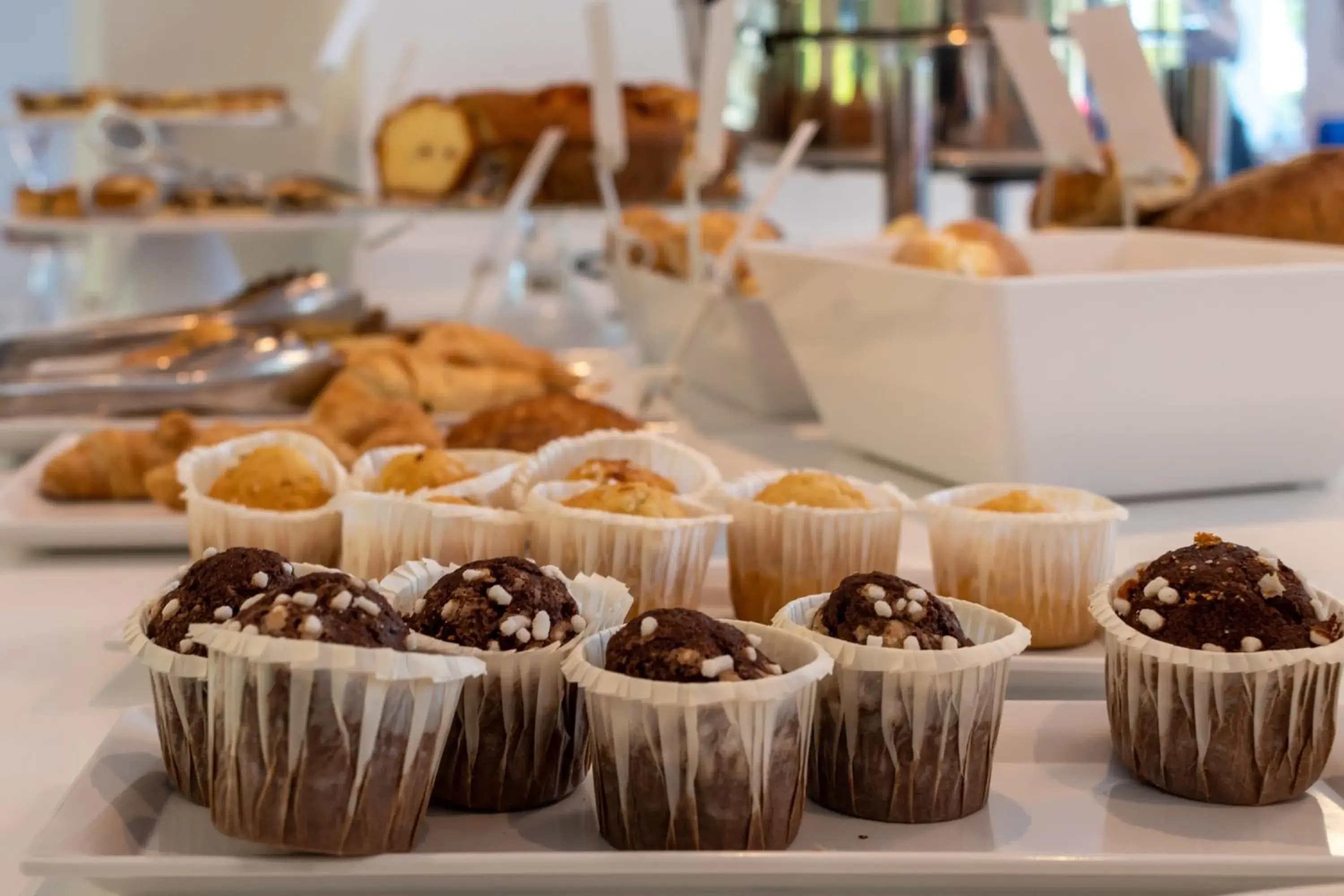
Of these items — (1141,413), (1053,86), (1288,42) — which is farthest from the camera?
(1288,42)

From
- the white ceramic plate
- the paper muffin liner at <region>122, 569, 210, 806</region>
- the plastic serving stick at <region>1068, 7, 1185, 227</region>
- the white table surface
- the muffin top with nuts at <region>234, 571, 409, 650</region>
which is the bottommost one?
the white table surface

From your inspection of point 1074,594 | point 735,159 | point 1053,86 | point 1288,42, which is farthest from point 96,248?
point 1288,42

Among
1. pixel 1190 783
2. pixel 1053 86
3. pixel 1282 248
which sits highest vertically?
pixel 1053 86

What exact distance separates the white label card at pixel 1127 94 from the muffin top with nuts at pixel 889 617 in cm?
95

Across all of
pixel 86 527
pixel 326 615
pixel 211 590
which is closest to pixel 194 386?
pixel 86 527

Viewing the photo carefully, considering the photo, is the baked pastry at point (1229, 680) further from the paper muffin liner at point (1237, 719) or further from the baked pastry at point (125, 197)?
the baked pastry at point (125, 197)

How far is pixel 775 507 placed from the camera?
101 cm

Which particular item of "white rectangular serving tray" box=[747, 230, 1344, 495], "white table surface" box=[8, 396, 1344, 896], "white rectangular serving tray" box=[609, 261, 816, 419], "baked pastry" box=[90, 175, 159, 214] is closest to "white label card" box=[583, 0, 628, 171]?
"white rectangular serving tray" box=[609, 261, 816, 419]

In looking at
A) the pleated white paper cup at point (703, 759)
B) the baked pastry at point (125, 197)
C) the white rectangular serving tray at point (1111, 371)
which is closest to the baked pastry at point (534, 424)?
the white rectangular serving tray at point (1111, 371)

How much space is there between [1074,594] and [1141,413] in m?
0.35

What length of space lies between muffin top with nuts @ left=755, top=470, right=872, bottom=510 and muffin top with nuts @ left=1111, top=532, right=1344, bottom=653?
26 cm

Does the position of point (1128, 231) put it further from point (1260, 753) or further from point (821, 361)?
point (1260, 753)

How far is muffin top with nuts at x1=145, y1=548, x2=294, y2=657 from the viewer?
0.75m

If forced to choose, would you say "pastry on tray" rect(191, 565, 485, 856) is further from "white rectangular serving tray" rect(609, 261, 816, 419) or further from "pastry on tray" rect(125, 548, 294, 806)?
"white rectangular serving tray" rect(609, 261, 816, 419)
